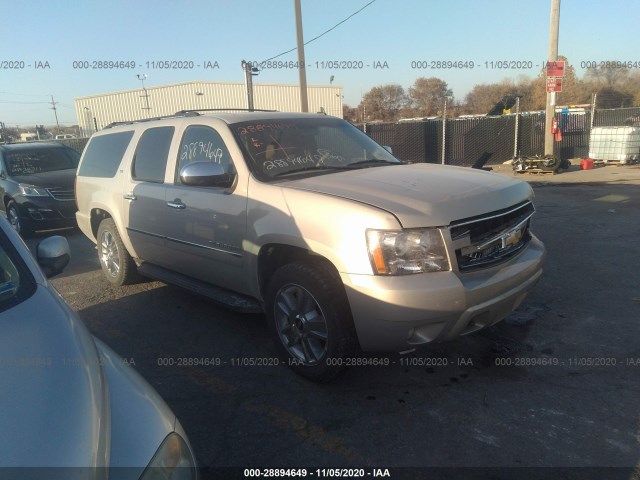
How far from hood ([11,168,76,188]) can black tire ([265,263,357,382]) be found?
7.27 m

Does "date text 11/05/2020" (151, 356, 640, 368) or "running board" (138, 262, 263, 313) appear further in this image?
"running board" (138, 262, 263, 313)

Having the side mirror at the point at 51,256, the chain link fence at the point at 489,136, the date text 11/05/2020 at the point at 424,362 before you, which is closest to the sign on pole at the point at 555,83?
the chain link fence at the point at 489,136

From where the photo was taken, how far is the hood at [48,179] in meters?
9.01

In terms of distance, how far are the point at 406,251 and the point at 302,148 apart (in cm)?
162

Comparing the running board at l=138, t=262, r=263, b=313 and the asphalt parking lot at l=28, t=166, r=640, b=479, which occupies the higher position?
the running board at l=138, t=262, r=263, b=313

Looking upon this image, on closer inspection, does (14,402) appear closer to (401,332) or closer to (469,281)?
(401,332)

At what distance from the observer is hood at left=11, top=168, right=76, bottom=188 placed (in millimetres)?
9008

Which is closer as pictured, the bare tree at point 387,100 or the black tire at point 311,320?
the black tire at point 311,320

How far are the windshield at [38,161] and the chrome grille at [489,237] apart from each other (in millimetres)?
9364

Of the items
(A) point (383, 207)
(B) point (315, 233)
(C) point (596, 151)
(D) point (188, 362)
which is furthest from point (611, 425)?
(C) point (596, 151)

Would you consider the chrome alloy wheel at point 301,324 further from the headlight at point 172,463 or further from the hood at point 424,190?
the headlight at point 172,463

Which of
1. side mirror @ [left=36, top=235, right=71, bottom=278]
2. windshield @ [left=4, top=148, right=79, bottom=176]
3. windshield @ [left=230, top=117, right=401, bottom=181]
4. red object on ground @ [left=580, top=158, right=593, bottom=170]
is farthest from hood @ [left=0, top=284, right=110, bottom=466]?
red object on ground @ [left=580, top=158, right=593, bottom=170]

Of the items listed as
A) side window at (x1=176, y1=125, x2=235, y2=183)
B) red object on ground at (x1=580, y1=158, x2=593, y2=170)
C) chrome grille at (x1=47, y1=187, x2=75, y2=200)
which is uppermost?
side window at (x1=176, y1=125, x2=235, y2=183)

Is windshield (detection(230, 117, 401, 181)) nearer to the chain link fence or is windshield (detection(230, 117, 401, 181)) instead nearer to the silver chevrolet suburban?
the silver chevrolet suburban
